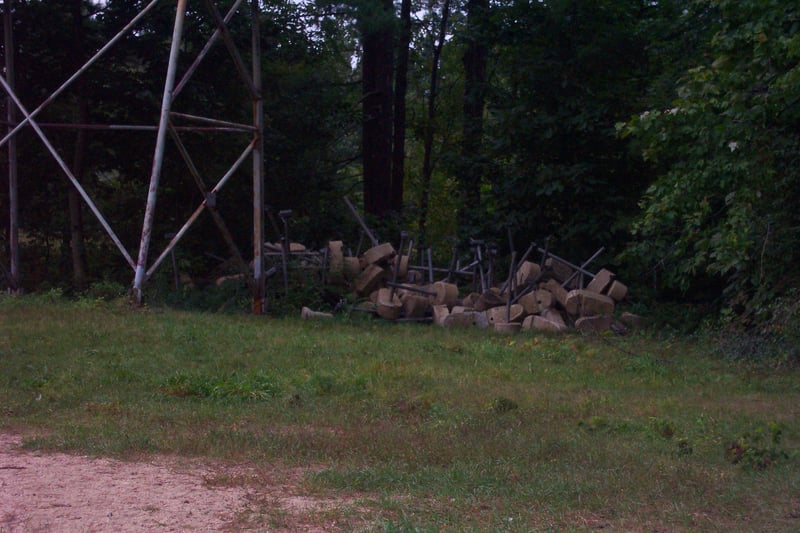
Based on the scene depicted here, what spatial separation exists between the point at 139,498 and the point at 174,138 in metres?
9.60

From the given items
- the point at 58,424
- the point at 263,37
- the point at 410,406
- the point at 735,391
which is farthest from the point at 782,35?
the point at 263,37

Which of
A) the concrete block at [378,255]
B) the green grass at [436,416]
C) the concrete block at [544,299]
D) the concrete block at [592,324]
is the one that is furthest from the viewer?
the concrete block at [378,255]

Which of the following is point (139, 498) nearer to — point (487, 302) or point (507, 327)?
point (507, 327)

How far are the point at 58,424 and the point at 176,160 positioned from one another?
13.2m

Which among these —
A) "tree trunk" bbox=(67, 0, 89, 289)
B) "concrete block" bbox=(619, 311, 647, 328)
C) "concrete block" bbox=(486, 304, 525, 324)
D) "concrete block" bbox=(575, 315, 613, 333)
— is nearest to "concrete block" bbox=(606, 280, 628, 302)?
"concrete block" bbox=(619, 311, 647, 328)

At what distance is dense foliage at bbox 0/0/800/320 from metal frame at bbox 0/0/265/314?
2960 millimetres

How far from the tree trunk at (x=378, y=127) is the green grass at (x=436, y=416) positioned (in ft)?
35.7

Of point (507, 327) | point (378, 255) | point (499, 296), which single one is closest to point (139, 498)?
point (507, 327)

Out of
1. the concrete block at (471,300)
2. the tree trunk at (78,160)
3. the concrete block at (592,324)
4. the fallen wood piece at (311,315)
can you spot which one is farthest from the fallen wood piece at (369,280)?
the tree trunk at (78,160)

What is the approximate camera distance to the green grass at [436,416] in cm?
602

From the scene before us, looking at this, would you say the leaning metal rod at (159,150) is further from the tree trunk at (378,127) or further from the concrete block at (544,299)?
the tree trunk at (378,127)

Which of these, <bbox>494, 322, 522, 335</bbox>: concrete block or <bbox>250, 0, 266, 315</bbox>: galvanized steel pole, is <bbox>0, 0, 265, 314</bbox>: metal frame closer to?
<bbox>250, 0, 266, 315</bbox>: galvanized steel pole

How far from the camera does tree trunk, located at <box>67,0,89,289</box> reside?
1916cm

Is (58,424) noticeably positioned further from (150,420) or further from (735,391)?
(735,391)
